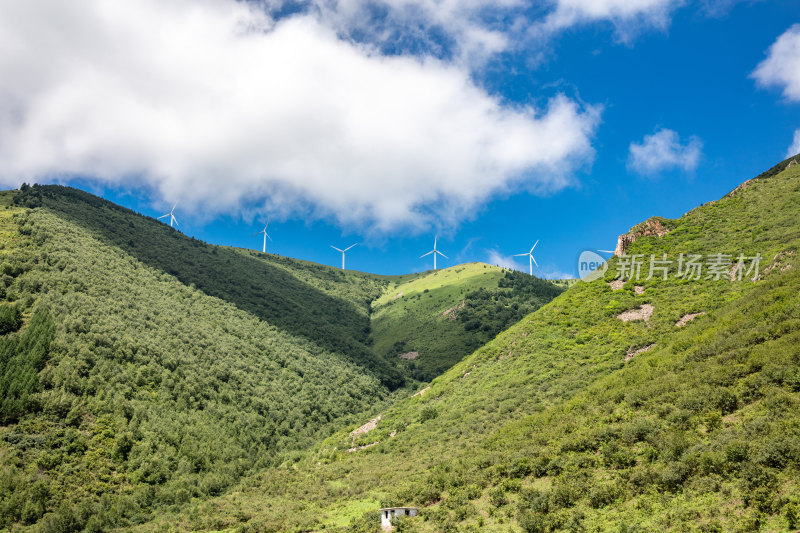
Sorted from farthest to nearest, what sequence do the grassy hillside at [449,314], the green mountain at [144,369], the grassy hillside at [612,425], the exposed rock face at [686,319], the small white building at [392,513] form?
the grassy hillside at [449,314]
the green mountain at [144,369]
the exposed rock face at [686,319]
the small white building at [392,513]
the grassy hillside at [612,425]

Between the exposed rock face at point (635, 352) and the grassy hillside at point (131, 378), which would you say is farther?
the grassy hillside at point (131, 378)

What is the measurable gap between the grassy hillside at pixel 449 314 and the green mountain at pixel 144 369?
1.22m

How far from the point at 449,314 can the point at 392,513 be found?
351ft

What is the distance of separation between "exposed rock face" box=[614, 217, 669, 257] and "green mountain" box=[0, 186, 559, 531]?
2013 inches

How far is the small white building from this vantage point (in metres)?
27.0

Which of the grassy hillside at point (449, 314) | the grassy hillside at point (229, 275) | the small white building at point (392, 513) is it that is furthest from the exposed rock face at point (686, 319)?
the grassy hillside at point (229, 275)

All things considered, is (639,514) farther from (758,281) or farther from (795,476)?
(758,281)

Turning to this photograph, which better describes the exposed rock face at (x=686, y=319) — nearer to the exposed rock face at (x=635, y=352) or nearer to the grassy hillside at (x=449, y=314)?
the exposed rock face at (x=635, y=352)

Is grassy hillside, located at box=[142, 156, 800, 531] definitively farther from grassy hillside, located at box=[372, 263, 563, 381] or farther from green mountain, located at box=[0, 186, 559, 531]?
grassy hillside, located at box=[372, 263, 563, 381]

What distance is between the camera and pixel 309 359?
9394cm

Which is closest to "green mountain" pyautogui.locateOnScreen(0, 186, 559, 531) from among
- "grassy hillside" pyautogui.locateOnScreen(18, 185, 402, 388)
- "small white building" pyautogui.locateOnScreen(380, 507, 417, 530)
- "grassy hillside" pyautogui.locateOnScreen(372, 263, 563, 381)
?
"grassy hillside" pyautogui.locateOnScreen(18, 185, 402, 388)

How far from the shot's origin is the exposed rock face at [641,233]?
65.4m

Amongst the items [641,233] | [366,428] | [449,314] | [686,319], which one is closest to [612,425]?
[686,319]

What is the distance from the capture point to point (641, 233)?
6612 cm
